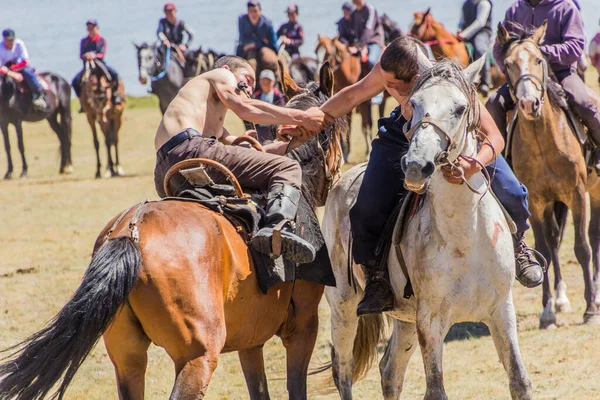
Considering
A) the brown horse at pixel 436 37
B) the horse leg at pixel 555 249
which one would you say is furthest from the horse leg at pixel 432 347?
the brown horse at pixel 436 37

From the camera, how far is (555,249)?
9141mm

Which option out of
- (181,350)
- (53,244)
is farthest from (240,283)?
(53,244)

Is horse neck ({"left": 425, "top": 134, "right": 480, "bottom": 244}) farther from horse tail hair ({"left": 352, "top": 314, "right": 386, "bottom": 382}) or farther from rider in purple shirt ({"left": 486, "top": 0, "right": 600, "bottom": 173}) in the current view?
rider in purple shirt ({"left": 486, "top": 0, "right": 600, "bottom": 173})

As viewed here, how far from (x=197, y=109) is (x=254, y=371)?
163cm

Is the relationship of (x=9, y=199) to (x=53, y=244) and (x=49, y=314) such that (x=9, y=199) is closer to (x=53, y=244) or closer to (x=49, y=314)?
(x=53, y=244)

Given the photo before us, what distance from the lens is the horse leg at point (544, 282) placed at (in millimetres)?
8609

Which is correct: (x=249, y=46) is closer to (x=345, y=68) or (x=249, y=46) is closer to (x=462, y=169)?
(x=345, y=68)

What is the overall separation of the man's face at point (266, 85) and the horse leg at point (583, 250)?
10.8m

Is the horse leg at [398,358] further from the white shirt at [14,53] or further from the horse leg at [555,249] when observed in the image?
the white shirt at [14,53]

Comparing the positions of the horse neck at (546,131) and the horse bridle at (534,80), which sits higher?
the horse bridle at (534,80)

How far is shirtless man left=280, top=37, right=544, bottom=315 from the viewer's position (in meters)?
5.34

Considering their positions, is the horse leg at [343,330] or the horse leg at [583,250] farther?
the horse leg at [583,250]

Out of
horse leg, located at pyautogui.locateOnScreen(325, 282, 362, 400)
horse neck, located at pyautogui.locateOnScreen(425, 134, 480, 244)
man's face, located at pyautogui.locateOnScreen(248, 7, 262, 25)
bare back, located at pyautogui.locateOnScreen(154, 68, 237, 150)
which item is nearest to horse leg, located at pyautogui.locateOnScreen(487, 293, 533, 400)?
horse neck, located at pyautogui.locateOnScreen(425, 134, 480, 244)

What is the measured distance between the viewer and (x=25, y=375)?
427cm
